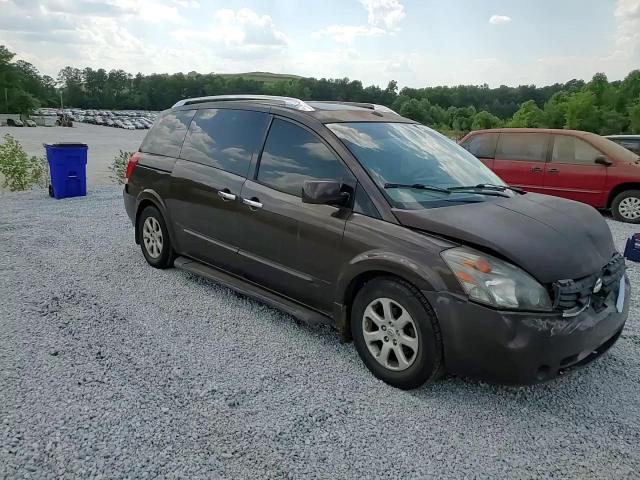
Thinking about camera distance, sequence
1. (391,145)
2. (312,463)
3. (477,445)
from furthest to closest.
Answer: (391,145) → (477,445) → (312,463)

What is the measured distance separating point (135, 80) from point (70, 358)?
556 feet

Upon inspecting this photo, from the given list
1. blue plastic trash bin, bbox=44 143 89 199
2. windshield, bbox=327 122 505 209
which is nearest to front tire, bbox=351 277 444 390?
windshield, bbox=327 122 505 209

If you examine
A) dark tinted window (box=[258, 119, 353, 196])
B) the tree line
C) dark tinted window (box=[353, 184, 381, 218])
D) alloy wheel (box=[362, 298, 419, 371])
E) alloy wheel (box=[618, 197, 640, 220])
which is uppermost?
the tree line

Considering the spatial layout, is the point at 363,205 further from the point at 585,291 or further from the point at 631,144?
the point at 631,144

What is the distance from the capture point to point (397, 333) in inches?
126

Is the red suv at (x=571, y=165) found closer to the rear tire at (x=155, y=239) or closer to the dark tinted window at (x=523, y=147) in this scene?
A: the dark tinted window at (x=523, y=147)

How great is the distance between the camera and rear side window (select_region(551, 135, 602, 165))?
964 cm

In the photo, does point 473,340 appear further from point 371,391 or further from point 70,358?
point 70,358

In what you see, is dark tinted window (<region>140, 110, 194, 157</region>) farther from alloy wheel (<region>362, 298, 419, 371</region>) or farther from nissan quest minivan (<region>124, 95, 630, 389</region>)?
alloy wheel (<region>362, 298, 419, 371</region>)

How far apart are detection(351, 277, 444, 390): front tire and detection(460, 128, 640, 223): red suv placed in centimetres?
738

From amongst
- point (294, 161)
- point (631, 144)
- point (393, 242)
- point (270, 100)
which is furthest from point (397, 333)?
point (631, 144)

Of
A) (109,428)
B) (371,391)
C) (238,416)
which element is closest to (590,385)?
(371,391)

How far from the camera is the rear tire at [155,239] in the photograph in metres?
5.30

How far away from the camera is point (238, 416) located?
9.66ft
